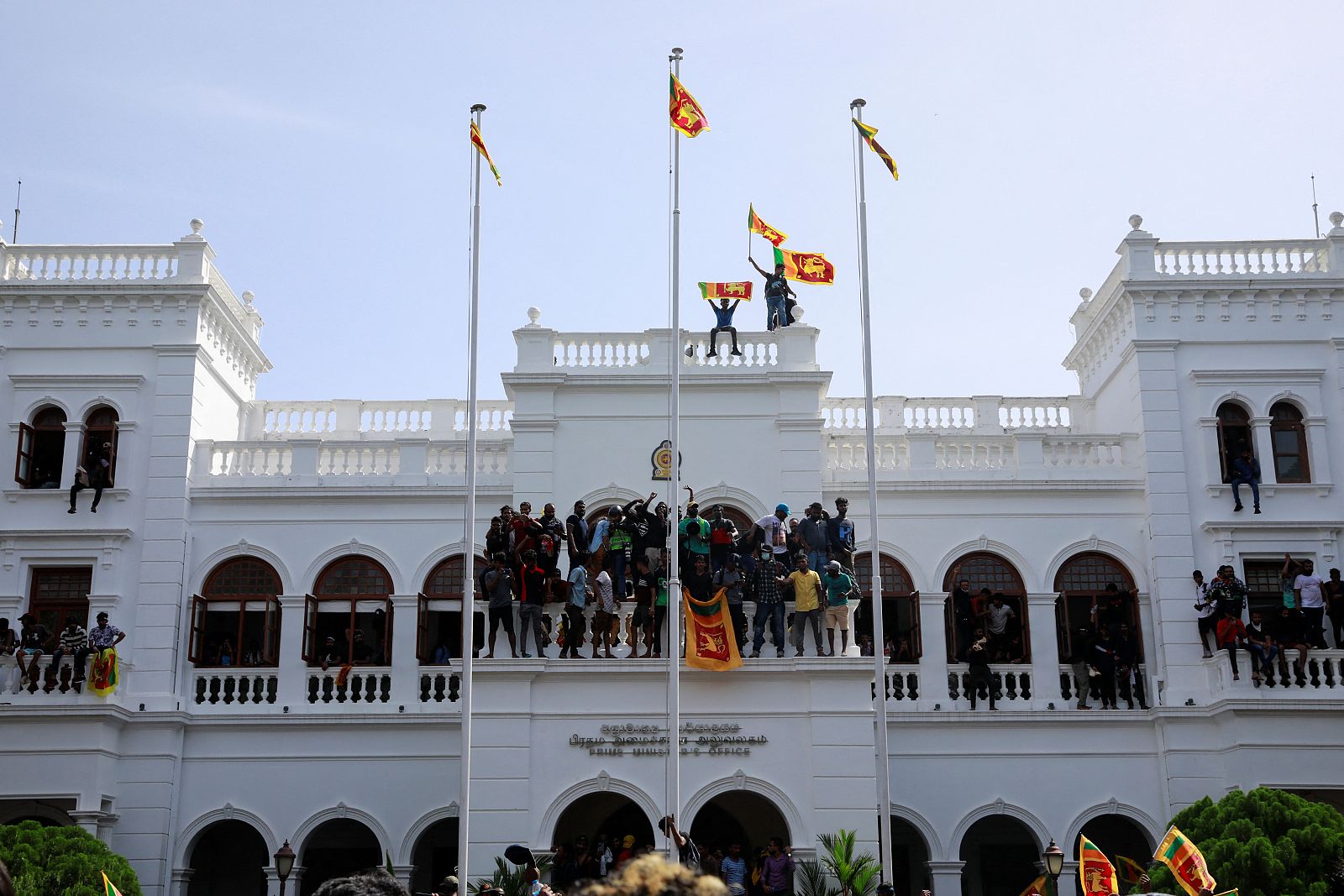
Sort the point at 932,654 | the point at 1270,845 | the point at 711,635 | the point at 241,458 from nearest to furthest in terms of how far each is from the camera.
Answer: the point at 1270,845 → the point at 711,635 → the point at 932,654 → the point at 241,458

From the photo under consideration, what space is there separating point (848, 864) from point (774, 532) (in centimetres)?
516

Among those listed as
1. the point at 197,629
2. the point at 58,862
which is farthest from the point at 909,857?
the point at 58,862

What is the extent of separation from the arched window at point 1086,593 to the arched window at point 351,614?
39.1 feet

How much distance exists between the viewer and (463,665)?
66.9ft

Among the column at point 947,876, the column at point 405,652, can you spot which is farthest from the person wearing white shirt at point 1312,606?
the column at point 405,652

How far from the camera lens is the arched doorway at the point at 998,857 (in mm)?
26469

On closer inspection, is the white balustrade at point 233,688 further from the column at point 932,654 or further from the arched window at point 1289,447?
the arched window at point 1289,447

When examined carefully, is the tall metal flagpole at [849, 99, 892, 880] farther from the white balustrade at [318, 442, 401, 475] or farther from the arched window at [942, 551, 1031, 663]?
the white balustrade at [318, 442, 401, 475]

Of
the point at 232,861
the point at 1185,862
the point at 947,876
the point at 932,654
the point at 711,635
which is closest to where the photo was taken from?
the point at 1185,862

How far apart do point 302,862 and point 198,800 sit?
7.25 ft

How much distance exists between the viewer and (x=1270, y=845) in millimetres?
19812

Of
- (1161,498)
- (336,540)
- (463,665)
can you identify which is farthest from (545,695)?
(1161,498)

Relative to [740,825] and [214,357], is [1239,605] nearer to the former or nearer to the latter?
[740,825]

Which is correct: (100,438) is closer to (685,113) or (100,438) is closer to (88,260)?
(88,260)
